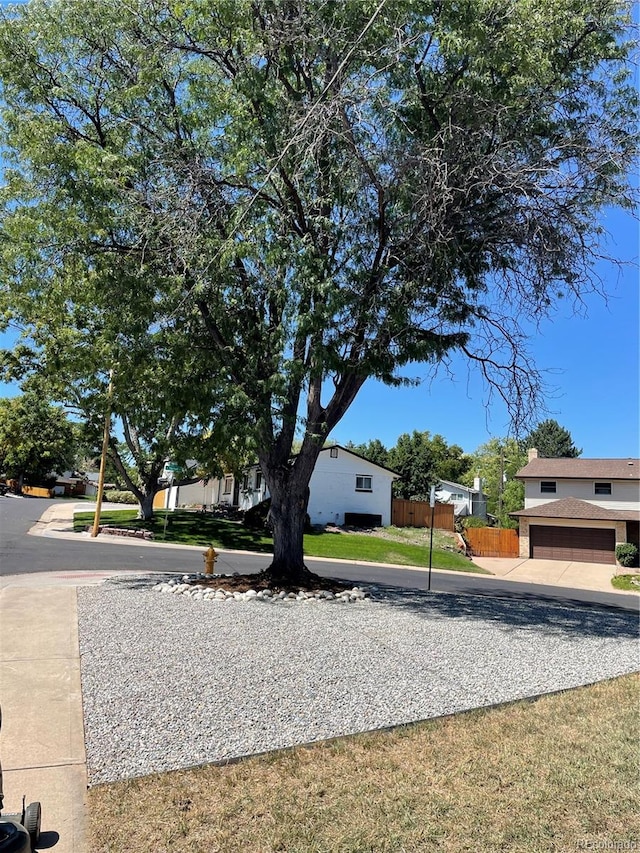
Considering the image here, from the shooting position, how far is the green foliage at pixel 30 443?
137ft

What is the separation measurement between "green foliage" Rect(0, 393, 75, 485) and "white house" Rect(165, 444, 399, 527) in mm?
12023

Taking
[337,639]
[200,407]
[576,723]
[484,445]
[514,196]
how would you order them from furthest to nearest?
[484,445] < [200,407] < [514,196] < [337,639] < [576,723]

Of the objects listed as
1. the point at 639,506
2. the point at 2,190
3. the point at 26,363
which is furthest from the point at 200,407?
the point at 639,506

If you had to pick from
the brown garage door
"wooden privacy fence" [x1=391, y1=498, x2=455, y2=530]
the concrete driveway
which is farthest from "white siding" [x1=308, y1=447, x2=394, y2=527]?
the brown garage door

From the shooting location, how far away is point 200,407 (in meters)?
10.4

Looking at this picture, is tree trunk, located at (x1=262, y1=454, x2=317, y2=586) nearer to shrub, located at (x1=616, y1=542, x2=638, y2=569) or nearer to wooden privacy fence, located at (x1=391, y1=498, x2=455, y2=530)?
shrub, located at (x1=616, y1=542, x2=638, y2=569)

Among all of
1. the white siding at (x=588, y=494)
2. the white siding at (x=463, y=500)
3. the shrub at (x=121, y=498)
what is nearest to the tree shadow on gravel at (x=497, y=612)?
the white siding at (x=588, y=494)

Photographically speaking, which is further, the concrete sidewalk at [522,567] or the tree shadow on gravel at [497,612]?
the concrete sidewalk at [522,567]

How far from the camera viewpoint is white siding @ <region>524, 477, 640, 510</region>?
32.8 metres

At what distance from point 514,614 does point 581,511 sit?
24.0 m

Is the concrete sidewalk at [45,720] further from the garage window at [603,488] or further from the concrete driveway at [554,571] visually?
the garage window at [603,488]

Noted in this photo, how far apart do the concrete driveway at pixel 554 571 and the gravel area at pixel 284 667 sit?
15.2m

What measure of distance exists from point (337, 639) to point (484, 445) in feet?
190

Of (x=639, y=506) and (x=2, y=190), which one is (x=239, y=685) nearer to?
(x=2, y=190)
